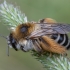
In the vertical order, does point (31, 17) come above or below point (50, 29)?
above

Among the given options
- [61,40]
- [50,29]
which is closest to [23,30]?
[50,29]

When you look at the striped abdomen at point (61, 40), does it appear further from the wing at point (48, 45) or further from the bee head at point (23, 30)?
the bee head at point (23, 30)

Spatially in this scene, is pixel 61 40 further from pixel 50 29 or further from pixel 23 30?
pixel 23 30

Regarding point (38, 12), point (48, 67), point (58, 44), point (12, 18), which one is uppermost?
point (38, 12)

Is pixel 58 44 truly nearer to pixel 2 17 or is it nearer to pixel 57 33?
pixel 57 33

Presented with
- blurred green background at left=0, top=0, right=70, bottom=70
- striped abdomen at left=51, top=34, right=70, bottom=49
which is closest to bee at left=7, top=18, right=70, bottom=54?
striped abdomen at left=51, top=34, right=70, bottom=49

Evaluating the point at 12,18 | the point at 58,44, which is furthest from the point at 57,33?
the point at 12,18

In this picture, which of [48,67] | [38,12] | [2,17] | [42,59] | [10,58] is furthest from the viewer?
[38,12]
